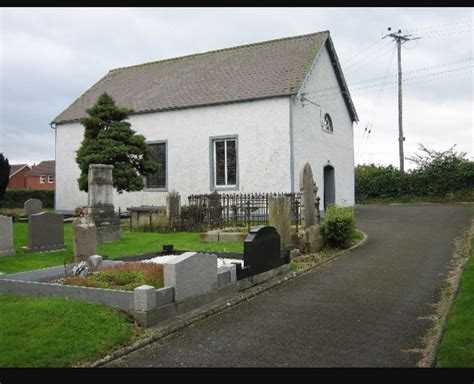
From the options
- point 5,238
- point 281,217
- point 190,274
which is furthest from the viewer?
point 281,217

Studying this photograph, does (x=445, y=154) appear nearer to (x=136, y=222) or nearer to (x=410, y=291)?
(x=136, y=222)

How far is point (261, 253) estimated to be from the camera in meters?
9.75

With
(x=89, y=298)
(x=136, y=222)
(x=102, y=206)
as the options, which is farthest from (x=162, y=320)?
(x=136, y=222)

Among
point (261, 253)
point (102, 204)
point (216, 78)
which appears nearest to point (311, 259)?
point (261, 253)

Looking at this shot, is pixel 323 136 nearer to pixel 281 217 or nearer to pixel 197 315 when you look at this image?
pixel 281 217

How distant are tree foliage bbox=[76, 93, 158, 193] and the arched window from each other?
9.27 metres

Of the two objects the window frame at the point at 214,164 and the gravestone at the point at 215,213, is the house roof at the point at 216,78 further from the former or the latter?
the gravestone at the point at 215,213

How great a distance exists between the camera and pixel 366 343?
234 inches

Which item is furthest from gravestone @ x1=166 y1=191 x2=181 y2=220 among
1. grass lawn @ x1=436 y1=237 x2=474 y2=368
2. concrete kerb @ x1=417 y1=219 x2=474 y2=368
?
grass lawn @ x1=436 y1=237 x2=474 y2=368

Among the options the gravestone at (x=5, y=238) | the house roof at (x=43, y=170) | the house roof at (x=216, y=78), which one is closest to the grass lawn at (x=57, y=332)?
the gravestone at (x=5, y=238)

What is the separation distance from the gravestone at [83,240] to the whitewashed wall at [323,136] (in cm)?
1206

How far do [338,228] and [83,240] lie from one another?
23.9 ft

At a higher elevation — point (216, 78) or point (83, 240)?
point (216, 78)

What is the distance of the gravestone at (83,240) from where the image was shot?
10.1 m
